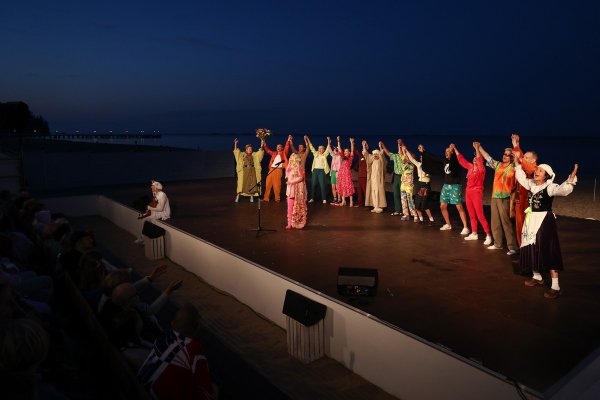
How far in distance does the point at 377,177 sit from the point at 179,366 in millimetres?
8146

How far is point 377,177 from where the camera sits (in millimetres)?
10164

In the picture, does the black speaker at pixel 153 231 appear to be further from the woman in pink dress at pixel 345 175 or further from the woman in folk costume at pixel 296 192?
the woman in pink dress at pixel 345 175

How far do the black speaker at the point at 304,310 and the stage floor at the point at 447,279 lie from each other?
2.11 ft

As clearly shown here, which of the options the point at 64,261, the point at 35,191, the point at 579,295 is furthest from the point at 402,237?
the point at 35,191

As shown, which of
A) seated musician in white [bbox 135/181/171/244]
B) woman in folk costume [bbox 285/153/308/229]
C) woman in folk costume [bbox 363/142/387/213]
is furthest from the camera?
woman in folk costume [bbox 363/142/387/213]

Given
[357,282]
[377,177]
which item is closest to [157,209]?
[377,177]

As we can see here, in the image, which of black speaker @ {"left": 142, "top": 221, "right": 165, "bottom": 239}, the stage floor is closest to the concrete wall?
the stage floor

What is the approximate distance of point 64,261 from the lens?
436cm

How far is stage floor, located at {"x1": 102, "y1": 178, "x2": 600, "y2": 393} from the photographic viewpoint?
3727 mm

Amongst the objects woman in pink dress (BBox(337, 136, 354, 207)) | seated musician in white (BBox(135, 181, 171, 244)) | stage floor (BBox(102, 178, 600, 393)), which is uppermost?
woman in pink dress (BBox(337, 136, 354, 207))

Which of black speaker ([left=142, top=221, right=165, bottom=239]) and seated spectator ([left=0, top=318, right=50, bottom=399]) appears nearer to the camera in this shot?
seated spectator ([left=0, top=318, right=50, bottom=399])

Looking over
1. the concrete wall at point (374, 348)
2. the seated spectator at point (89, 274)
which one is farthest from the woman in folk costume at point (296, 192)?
A: the seated spectator at point (89, 274)

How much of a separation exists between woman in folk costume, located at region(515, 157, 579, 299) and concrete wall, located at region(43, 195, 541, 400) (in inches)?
86.3

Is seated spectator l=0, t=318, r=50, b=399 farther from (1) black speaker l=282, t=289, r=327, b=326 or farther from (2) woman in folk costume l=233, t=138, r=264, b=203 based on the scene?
(2) woman in folk costume l=233, t=138, r=264, b=203
